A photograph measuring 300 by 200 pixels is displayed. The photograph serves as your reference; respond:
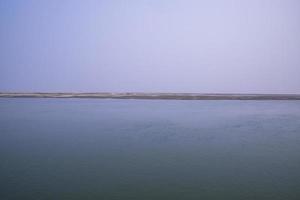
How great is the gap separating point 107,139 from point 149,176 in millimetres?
2388

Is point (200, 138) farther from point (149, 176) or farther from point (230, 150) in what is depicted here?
point (149, 176)

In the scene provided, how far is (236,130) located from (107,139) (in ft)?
9.35

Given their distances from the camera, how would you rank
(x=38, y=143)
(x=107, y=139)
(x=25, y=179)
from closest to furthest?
(x=25, y=179) < (x=38, y=143) < (x=107, y=139)

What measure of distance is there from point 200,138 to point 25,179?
332cm

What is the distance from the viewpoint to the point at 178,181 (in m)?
2.71

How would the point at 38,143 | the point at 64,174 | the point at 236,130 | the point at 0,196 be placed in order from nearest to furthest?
the point at 0,196
the point at 64,174
the point at 38,143
the point at 236,130

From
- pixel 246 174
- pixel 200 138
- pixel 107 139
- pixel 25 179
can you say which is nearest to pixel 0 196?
pixel 25 179

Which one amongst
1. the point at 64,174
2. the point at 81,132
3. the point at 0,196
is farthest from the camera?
the point at 81,132

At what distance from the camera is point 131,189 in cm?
248

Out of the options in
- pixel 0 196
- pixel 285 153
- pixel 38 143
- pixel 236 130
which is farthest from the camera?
pixel 236 130

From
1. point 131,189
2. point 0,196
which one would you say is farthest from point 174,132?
point 0,196

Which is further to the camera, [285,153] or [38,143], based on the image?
[38,143]

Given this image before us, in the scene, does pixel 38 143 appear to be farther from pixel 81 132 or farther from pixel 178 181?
Answer: pixel 178 181

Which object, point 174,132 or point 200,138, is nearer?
point 200,138
